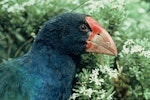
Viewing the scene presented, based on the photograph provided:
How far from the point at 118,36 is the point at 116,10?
0.83 ft

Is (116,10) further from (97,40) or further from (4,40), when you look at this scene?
(4,40)

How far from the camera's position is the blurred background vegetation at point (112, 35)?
3326 millimetres

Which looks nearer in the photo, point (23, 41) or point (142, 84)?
point (142, 84)

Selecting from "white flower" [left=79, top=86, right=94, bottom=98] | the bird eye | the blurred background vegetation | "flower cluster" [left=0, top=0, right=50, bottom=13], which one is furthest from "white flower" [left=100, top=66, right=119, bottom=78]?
"flower cluster" [left=0, top=0, right=50, bottom=13]

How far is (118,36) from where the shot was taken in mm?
3766

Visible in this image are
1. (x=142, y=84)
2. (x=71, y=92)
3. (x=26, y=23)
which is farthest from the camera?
(x=26, y=23)

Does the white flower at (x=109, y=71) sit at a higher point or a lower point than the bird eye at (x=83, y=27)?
lower

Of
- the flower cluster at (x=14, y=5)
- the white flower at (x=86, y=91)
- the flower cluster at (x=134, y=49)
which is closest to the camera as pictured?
the white flower at (x=86, y=91)

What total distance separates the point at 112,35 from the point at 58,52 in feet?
2.32

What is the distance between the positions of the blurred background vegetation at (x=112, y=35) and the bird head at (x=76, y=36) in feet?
0.72

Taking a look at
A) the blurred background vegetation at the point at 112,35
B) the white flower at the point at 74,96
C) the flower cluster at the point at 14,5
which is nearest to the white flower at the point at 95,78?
the blurred background vegetation at the point at 112,35

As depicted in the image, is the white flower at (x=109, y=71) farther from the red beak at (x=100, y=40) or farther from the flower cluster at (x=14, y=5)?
the flower cluster at (x=14, y=5)

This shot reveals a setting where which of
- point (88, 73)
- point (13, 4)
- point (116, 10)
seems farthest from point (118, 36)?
point (13, 4)

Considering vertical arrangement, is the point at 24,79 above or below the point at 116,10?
below
